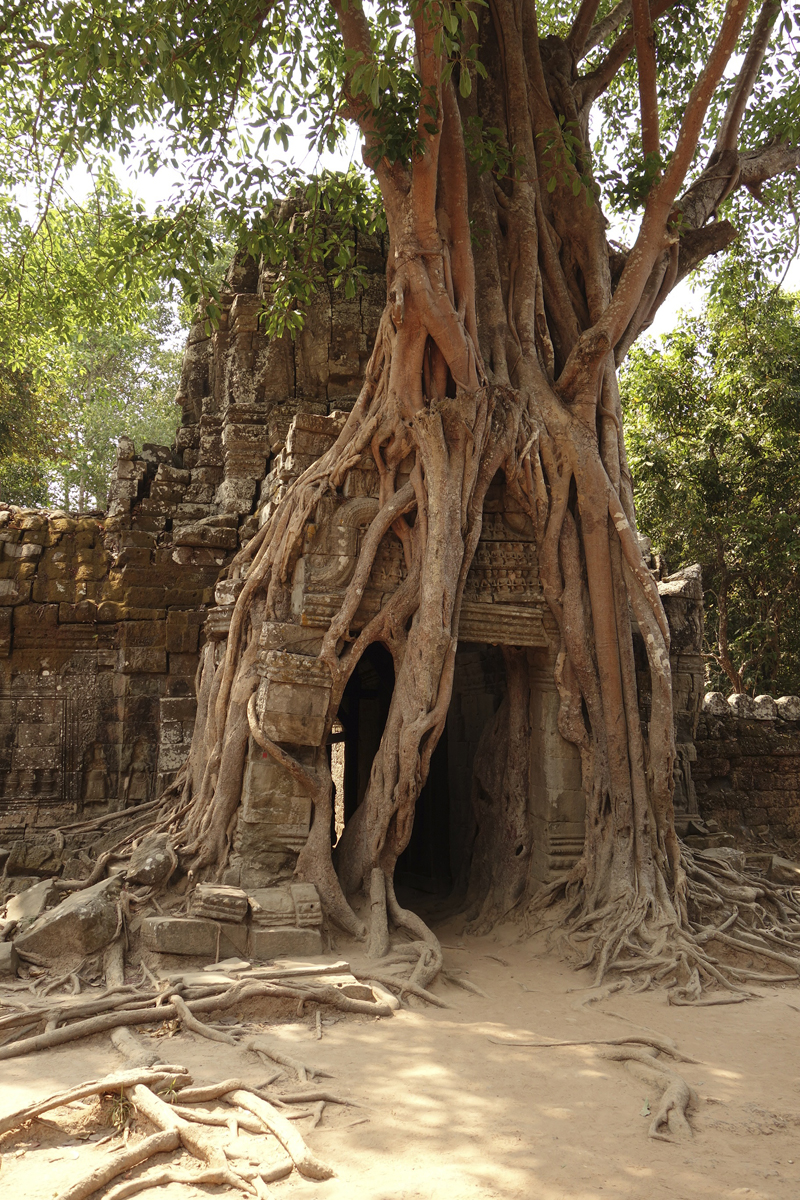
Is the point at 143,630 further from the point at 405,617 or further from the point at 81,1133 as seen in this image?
the point at 81,1133

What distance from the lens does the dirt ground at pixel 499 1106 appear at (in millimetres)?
2484

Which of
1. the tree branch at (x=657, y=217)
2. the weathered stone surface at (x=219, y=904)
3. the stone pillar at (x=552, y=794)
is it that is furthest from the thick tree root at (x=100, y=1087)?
the tree branch at (x=657, y=217)

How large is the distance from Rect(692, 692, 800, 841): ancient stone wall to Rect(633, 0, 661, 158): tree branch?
4.79 meters

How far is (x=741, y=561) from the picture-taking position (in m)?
10.9

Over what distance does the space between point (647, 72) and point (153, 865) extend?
6191mm

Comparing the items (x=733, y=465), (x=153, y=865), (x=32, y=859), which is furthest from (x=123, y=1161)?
(x=733, y=465)

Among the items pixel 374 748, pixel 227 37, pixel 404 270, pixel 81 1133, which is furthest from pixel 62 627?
pixel 81 1133

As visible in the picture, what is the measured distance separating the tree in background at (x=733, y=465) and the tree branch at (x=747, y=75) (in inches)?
126

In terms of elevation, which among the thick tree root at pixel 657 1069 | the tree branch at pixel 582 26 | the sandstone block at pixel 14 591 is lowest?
the thick tree root at pixel 657 1069

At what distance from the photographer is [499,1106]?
9.91ft

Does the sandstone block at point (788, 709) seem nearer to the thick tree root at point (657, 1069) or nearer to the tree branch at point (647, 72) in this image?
the tree branch at point (647, 72)

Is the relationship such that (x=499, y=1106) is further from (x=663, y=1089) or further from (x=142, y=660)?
(x=142, y=660)

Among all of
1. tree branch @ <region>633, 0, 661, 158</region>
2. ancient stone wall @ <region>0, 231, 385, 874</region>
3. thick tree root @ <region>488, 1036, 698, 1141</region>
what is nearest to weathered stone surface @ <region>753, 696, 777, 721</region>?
ancient stone wall @ <region>0, 231, 385, 874</region>

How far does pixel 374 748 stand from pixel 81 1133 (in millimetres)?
5420
